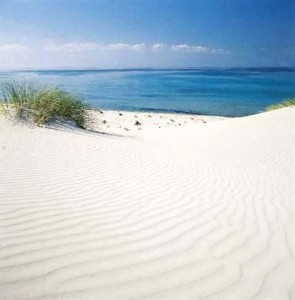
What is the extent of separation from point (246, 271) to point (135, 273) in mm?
919

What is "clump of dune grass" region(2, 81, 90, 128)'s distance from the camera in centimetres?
923

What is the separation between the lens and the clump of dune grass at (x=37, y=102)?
9.23 metres

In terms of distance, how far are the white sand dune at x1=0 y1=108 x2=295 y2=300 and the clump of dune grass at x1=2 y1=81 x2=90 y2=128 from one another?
244 cm

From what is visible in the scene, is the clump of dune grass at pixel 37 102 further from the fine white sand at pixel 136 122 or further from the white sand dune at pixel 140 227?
the fine white sand at pixel 136 122

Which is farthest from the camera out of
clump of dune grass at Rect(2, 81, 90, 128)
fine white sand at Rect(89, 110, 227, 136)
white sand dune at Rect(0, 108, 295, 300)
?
fine white sand at Rect(89, 110, 227, 136)

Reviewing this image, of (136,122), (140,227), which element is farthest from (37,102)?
(136,122)

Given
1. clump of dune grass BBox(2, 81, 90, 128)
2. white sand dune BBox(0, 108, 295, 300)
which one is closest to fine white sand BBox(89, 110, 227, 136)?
clump of dune grass BBox(2, 81, 90, 128)

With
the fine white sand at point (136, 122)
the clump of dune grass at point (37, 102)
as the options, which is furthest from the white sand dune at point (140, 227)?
the fine white sand at point (136, 122)

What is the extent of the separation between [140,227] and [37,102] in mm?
7021

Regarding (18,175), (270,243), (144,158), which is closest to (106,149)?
(144,158)

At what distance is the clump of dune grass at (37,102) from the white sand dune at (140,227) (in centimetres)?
244

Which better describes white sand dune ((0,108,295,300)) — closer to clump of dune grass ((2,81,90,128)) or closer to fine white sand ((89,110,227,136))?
clump of dune grass ((2,81,90,128))

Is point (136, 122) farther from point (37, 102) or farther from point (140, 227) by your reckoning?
point (140, 227)

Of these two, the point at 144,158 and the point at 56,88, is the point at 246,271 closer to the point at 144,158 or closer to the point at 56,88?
the point at 144,158
